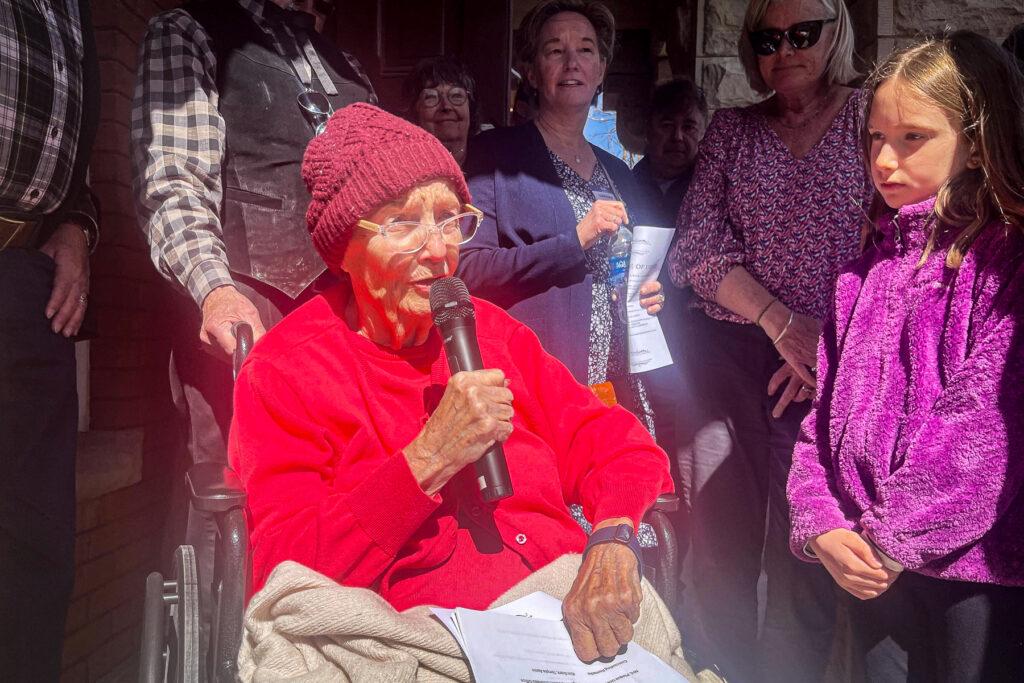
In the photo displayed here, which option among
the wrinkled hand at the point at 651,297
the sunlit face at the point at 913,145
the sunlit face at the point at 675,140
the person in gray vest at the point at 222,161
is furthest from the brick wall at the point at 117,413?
the sunlit face at the point at 913,145

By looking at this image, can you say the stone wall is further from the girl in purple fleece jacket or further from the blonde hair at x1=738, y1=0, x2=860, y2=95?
the girl in purple fleece jacket

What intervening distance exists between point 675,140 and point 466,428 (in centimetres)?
256

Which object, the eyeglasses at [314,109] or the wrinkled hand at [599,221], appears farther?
the wrinkled hand at [599,221]

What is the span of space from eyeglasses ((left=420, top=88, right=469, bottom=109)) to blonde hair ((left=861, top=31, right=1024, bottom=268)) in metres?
1.83

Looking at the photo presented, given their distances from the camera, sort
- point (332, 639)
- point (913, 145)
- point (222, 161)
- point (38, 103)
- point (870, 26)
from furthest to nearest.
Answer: point (870, 26) < point (222, 161) < point (38, 103) < point (913, 145) < point (332, 639)

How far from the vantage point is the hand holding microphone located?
1.60m

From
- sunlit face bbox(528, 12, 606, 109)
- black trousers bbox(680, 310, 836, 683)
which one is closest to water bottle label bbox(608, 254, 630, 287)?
black trousers bbox(680, 310, 836, 683)

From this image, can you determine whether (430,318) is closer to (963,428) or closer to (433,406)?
(433,406)

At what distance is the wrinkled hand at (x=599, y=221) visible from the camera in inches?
100

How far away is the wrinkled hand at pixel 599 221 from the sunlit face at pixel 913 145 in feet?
2.77

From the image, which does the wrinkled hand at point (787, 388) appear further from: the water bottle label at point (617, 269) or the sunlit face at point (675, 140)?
the sunlit face at point (675, 140)

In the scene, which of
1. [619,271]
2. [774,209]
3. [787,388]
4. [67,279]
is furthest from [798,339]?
[67,279]

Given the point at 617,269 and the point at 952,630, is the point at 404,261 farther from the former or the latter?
the point at 952,630

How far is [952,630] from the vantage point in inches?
65.3
